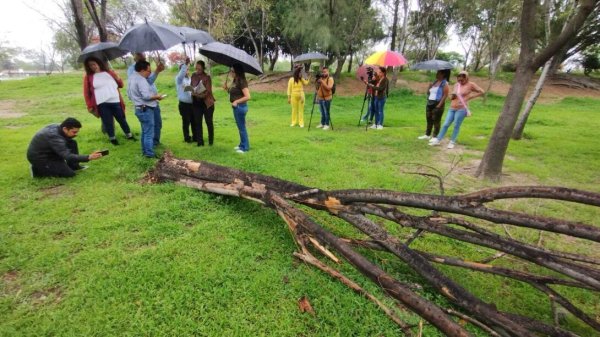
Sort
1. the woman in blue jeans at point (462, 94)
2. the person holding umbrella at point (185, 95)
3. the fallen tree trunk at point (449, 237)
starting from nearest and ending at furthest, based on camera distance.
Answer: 1. the fallen tree trunk at point (449, 237)
2. the person holding umbrella at point (185, 95)
3. the woman in blue jeans at point (462, 94)

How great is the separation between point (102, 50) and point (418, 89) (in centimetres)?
1791

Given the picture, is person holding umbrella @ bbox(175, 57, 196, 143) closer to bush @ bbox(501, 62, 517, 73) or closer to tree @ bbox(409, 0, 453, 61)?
tree @ bbox(409, 0, 453, 61)

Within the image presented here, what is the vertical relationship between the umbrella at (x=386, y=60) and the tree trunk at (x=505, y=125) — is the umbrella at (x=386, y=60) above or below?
above

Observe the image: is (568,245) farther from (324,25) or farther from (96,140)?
(324,25)

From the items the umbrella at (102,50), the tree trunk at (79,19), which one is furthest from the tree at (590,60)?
the tree trunk at (79,19)

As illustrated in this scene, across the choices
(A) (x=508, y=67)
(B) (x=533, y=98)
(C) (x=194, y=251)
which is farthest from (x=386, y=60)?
(A) (x=508, y=67)

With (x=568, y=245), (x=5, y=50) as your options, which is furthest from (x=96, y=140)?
(x=5, y=50)

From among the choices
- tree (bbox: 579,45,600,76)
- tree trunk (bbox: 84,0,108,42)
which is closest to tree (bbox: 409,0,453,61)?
tree (bbox: 579,45,600,76)

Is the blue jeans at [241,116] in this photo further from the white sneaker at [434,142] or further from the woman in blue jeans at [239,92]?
the white sneaker at [434,142]

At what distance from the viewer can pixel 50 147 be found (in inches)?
183

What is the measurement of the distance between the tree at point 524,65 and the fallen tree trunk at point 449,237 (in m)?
2.80

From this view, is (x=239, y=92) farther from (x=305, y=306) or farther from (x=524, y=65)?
(x=524, y=65)

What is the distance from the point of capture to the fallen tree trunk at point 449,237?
2287 mm

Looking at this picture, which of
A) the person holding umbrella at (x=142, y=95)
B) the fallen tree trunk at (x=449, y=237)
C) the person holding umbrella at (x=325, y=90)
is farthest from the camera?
the person holding umbrella at (x=325, y=90)
